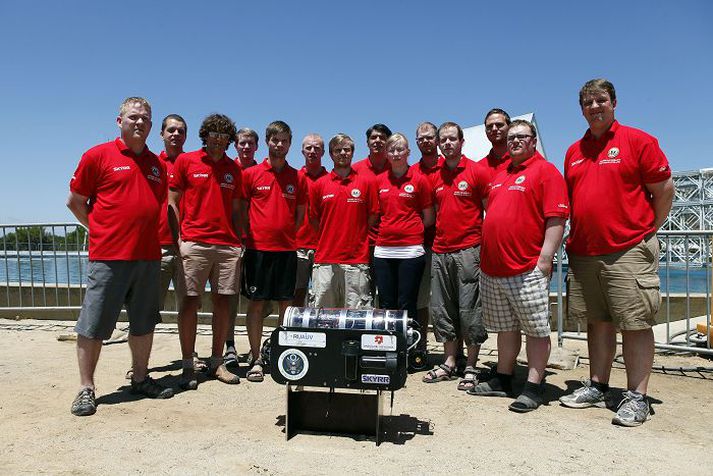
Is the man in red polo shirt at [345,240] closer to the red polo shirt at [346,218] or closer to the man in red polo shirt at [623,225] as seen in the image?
the red polo shirt at [346,218]

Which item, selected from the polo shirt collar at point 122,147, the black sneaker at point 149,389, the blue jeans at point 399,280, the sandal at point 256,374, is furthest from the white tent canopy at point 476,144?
the black sneaker at point 149,389

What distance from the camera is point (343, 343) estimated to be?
3.16m

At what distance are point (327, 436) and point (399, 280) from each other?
1.85 m

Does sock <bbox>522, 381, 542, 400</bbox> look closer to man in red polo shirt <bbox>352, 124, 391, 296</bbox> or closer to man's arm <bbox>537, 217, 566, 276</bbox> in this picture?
man's arm <bbox>537, 217, 566, 276</bbox>

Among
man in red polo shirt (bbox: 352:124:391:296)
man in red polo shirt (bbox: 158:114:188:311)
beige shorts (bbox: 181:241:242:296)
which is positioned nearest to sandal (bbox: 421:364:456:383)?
man in red polo shirt (bbox: 352:124:391:296)

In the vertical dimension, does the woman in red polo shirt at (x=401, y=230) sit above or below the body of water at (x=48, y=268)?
above

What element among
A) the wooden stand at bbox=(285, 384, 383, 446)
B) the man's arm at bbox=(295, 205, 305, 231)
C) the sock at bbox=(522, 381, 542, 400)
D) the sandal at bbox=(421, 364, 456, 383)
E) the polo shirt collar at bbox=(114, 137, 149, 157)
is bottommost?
the sandal at bbox=(421, 364, 456, 383)

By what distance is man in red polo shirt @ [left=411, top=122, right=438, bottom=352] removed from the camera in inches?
198

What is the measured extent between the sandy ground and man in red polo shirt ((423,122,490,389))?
0.48 m

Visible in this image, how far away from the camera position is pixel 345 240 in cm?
495

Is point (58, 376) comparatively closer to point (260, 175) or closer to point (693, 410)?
point (260, 175)

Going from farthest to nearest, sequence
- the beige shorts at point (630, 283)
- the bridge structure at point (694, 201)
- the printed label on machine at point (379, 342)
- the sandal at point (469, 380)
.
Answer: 1. the bridge structure at point (694, 201)
2. the sandal at point (469, 380)
3. the beige shorts at point (630, 283)
4. the printed label on machine at point (379, 342)

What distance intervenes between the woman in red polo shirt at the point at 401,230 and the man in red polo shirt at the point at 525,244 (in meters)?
0.82

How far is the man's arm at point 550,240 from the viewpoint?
390 centimetres
